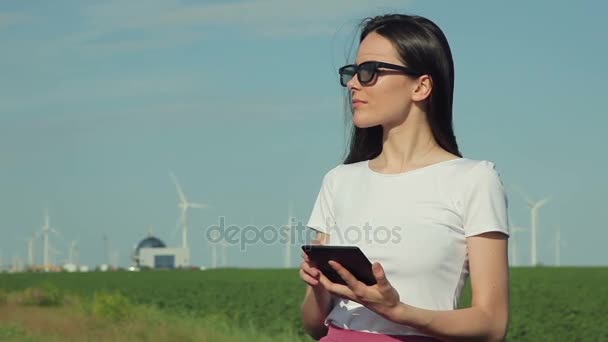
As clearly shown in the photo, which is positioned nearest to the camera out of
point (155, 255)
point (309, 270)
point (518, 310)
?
point (309, 270)

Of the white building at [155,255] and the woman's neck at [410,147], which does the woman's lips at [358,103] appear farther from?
the white building at [155,255]

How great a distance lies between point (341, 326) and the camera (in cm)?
288

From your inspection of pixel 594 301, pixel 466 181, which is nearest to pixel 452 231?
pixel 466 181

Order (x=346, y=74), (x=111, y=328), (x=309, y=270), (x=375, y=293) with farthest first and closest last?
(x=111, y=328) → (x=346, y=74) → (x=309, y=270) → (x=375, y=293)

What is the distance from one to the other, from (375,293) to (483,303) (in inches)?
12.2

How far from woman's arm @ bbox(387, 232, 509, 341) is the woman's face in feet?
1.32

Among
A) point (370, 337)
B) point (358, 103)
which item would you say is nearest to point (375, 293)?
point (370, 337)

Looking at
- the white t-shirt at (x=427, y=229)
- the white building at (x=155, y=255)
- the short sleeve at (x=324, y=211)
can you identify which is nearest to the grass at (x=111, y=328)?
the short sleeve at (x=324, y=211)

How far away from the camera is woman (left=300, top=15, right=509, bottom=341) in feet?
9.05

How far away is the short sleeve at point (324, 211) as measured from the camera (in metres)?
3.09

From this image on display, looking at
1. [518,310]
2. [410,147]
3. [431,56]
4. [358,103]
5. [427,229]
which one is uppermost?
[431,56]

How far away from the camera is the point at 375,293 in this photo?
2617 mm

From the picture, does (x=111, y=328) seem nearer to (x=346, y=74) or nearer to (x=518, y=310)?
(x=346, y=74)

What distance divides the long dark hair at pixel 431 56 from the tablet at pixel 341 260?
0.51 m
